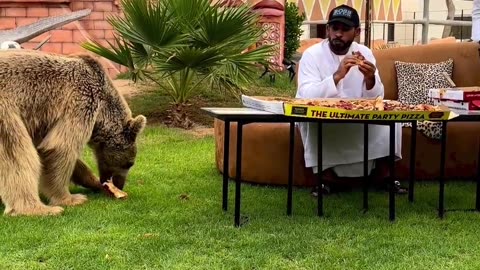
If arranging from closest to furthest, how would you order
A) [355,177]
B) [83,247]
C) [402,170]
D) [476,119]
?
[83,247], [476,119], [355,177], [402,170]

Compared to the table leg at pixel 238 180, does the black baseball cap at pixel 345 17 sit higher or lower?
higher

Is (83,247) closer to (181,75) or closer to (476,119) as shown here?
(476,119)

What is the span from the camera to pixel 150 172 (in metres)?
6.80

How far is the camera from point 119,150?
570cm

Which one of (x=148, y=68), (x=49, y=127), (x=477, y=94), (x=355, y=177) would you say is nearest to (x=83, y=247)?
(x=49, y=127)

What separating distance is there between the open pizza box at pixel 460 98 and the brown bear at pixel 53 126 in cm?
232

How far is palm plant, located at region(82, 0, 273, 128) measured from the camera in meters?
8.40

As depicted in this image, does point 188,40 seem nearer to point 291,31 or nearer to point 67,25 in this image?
point 67,25

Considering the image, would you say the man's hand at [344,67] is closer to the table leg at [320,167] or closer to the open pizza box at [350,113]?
the table leg at [320,167]

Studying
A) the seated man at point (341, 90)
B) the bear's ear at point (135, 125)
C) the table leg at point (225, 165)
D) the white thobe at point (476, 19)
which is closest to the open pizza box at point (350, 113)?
the table leg at point (225, 165)

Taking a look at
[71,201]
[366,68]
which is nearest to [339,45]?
[366,68]

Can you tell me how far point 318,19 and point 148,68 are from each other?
361 inches

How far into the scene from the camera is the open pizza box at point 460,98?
500cm

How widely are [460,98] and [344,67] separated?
848 millimetres
